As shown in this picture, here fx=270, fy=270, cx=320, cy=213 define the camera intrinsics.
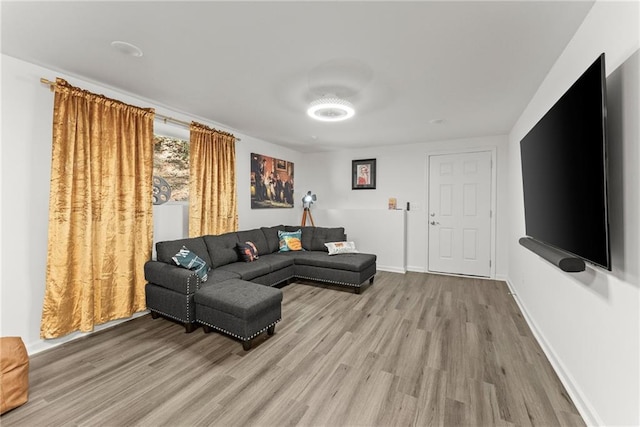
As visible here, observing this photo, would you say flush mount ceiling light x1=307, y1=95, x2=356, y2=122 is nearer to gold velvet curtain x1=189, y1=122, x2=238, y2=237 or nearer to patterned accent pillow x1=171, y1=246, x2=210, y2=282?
gold velvet curtain x1=189, y1=122, x2=238, y2=237

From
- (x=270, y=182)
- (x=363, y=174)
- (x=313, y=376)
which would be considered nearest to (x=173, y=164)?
(x=270, y=182)

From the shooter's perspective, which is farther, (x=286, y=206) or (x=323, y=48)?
(x=286, y=206)

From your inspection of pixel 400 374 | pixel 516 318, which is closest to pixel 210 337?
pixel 400 374

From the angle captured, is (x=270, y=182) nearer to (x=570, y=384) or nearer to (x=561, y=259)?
(x=561, y=259)

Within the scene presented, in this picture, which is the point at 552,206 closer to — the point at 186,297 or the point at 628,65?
the point at 628,65

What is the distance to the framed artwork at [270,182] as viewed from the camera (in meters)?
4.98

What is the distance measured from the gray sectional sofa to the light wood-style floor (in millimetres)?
335

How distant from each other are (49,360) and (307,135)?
415 cm

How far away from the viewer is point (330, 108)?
2.69 m

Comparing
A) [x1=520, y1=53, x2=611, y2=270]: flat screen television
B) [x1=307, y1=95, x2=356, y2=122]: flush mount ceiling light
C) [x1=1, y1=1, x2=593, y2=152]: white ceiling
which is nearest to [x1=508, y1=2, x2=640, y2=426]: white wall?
[x1=520, y1=53, x2=611, y2=270]: flat screen television

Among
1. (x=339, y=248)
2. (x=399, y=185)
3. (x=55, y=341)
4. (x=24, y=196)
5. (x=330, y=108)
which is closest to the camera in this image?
(x=24, y=196)

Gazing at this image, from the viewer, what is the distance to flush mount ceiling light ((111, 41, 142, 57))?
205cm

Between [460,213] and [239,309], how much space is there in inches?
166

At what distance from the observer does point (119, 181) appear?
2.87 m
